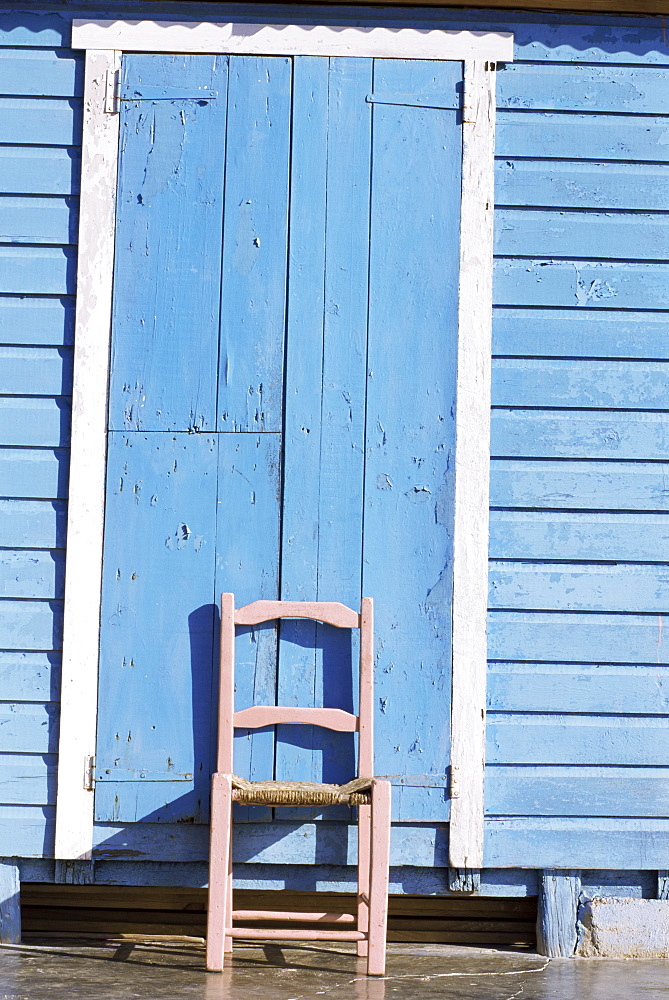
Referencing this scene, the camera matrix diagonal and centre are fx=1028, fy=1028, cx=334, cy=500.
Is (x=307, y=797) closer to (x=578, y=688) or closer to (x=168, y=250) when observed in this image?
(x=578, y=688)

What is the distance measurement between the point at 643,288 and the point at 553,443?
0.60 meters

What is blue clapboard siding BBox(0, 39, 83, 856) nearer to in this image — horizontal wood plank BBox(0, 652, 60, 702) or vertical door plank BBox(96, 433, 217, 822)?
horizontal wood plank BBox(0, 652, 60, 702)

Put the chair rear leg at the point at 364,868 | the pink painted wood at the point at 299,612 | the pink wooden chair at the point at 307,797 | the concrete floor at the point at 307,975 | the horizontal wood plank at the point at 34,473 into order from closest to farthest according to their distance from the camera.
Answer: the concrete floor at the point at 307,975 < the pink wooden chair at the point at 307,797 < the chair rear leg at the point at 364,868 < the pink painted wood at the point at 299,612 < the horizontal wood plank at the point at 34,473

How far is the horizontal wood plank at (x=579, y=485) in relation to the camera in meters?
3.31

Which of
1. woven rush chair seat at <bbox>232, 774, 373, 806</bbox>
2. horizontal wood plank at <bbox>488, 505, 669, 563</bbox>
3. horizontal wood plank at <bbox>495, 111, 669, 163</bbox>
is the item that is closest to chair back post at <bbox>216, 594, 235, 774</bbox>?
woven rush chair seat at <bbox>232, 774, 373, 806</bbox>

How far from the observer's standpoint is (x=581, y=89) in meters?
3.38

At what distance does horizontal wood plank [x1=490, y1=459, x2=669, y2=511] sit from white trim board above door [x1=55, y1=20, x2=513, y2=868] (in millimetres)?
84

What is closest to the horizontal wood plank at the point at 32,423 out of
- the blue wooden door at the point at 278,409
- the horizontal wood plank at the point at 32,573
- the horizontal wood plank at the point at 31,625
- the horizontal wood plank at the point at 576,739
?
the blue wooden door at the point at 278,409

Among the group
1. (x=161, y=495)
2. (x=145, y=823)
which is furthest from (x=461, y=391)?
(x=145, y=823)

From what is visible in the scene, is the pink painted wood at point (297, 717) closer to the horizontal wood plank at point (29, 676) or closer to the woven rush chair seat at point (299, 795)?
the woven rush chair seat at point (299, 795)

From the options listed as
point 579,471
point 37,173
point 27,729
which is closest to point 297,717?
point 27,729

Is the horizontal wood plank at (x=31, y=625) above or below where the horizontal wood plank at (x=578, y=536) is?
below

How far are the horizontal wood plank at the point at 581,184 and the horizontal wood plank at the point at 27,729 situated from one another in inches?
87.2

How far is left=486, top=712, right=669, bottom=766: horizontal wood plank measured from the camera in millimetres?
3242
